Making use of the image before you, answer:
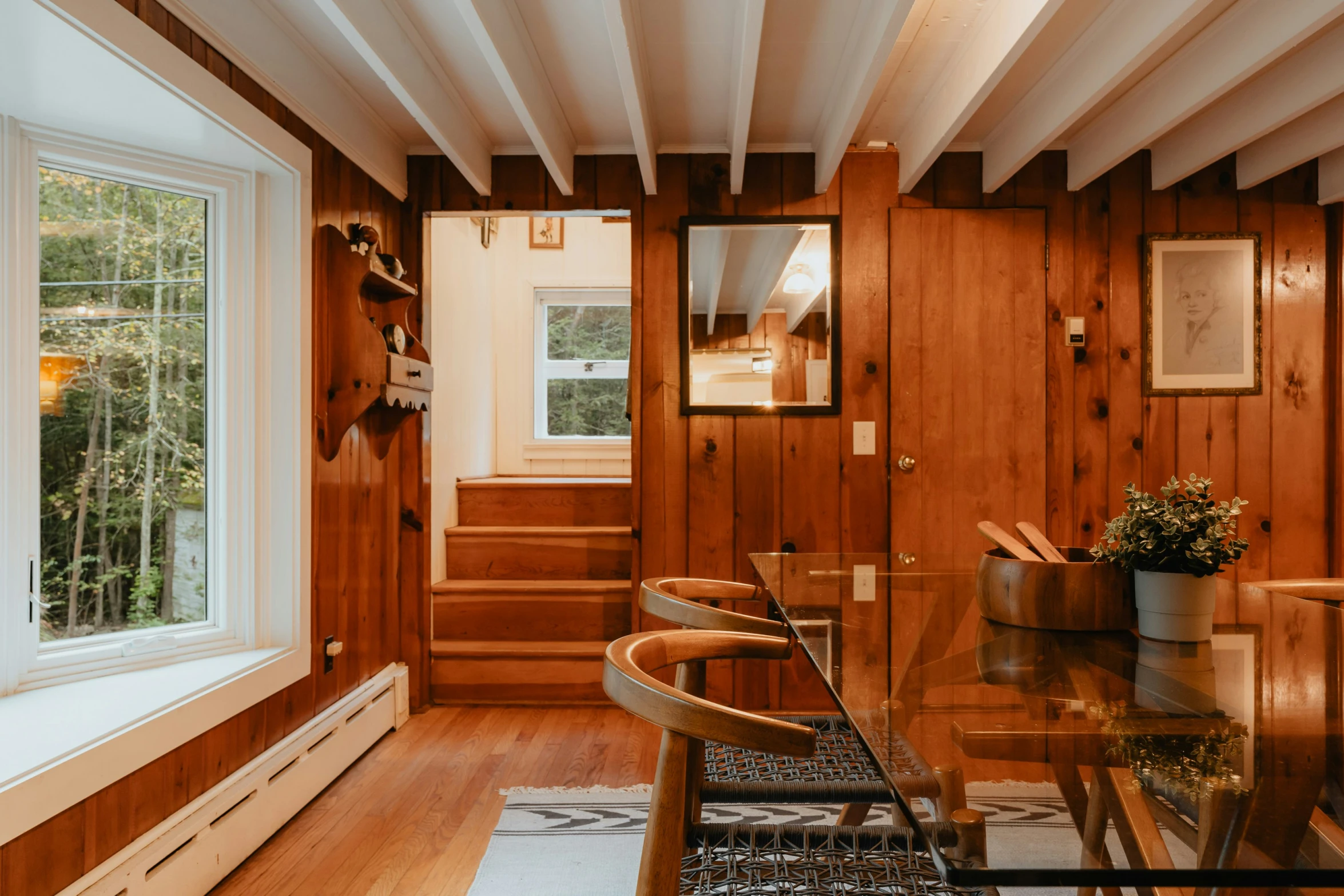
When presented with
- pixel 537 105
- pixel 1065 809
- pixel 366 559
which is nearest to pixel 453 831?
pixel 366 559

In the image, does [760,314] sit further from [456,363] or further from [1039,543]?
[1039,543]

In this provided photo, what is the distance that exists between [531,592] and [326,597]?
1.04 metres

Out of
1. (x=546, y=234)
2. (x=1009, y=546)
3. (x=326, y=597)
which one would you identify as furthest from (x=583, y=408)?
(x=1009, y=546)

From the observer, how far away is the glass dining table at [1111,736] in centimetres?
59

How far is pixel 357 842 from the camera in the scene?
7.04ft

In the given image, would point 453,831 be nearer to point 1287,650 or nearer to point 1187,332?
point 1287,650

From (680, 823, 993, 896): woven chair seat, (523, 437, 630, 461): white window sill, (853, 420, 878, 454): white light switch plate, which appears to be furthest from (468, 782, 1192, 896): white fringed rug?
(523, 437, 630, 461): white window sill

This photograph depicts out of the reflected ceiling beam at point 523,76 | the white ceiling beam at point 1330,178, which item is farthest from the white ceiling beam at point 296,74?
the white ceiling beam at point 1330,178

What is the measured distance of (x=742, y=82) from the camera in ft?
7.25

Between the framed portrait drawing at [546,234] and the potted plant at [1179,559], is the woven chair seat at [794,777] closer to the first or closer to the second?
the potted plant at [1179,559]

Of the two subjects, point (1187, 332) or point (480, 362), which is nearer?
point (1187, 332)

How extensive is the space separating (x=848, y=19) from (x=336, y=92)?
1.55 meters

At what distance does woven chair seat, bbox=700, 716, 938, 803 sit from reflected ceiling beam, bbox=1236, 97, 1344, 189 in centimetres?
254

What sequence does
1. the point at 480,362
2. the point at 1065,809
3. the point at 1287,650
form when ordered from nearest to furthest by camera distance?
the point at 1065,809, the point at 1287,650, the point at 480,362
